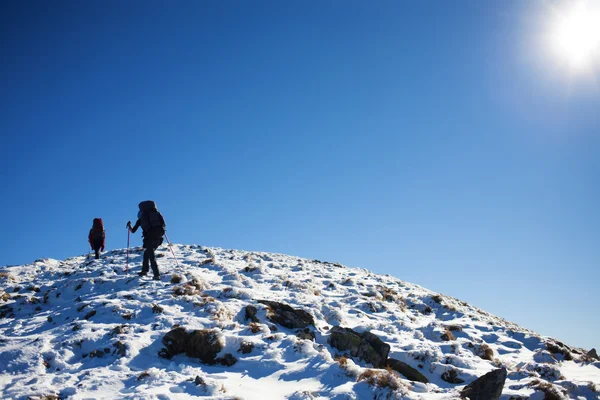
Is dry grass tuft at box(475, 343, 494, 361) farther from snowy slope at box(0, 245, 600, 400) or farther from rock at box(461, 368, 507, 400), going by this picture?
rock at box(461, 368, 507, 400)

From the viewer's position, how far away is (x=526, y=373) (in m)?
8.73

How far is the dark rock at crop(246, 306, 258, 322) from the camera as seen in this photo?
32.8 feet

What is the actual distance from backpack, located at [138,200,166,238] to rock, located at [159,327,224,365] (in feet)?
19.3

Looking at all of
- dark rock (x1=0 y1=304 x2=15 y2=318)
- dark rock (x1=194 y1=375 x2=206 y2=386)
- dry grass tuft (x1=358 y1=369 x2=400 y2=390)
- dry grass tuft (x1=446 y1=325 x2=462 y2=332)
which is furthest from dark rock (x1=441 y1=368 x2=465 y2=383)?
dark rock (x1=0 y1=304 x2=15 y2=318)

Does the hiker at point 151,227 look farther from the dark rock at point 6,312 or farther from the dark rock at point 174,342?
the dark rock at point 174,342

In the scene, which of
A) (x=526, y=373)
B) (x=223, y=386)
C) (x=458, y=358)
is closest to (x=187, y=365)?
(x=223, y=386)

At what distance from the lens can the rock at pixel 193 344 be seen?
308 inches

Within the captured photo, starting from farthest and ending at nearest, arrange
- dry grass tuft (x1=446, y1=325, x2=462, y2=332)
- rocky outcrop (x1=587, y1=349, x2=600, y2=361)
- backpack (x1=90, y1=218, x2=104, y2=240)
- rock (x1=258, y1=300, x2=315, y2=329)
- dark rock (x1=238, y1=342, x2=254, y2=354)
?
backpack (x1=90, y1=218, x2=104, y2=240) → dry grass tuft (x1=446, y1=325, x2=462, y2=332) → rocky outcrop (x1=587, y1=349, x2=600, y2=361) → rock (x1=258, y1=300, x2=315, y2=329) → dark rock (x1=238, y1=342, x2=254, y2=354)

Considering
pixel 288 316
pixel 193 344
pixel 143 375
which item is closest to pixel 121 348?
pixel 143 375

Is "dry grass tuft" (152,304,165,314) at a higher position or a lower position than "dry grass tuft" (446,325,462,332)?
higher

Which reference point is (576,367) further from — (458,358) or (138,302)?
(138,302)

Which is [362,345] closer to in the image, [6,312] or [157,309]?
[157,309]

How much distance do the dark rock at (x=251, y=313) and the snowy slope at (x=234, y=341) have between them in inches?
7.9

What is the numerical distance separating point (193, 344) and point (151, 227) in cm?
651
